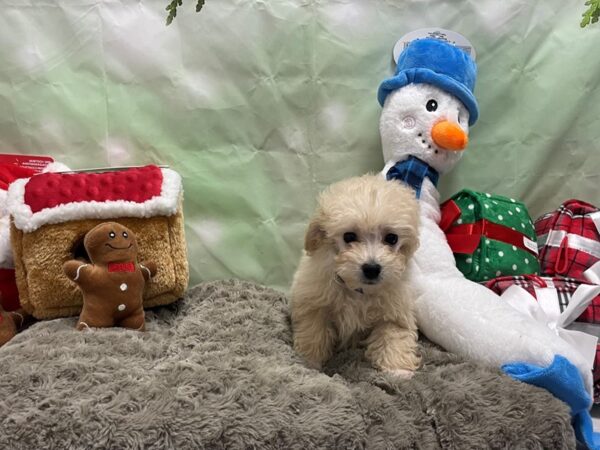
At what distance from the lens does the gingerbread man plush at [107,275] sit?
1512mm

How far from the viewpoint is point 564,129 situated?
6.72 ft

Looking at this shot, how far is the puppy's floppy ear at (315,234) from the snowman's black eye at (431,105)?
0.62 metres

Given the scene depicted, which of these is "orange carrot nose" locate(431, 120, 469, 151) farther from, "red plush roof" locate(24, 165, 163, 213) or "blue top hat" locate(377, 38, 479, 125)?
"red plush roof" locate(24, 165, 163, 213)

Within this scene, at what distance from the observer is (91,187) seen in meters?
1.66

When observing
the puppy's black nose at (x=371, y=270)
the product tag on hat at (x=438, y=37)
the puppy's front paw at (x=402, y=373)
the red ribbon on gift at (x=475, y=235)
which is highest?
the product tag on hat at (x=438, y=37)

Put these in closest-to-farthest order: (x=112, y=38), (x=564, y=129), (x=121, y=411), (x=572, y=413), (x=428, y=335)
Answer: (x=121, y=411), (x=572, y=413), (x=428, y=335), (x=112, y=38), (x=564, y=129)

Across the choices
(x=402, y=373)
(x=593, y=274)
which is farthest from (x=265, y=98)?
(x=593, y=274)

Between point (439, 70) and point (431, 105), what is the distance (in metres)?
0.12

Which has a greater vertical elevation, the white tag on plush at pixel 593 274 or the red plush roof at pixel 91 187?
the red plush roof at pixel 91 187

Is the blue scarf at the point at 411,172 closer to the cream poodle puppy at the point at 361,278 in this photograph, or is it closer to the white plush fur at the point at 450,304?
the white plush fur at the point at 450,304

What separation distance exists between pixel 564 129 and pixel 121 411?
73.5 inches

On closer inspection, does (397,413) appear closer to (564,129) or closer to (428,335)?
(428,335)

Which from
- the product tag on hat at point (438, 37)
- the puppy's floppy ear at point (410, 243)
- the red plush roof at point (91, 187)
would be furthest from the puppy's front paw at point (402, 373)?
the product tag on hat at point (438, 37)

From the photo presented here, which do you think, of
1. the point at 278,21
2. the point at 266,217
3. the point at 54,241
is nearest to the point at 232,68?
the point at 278,21
